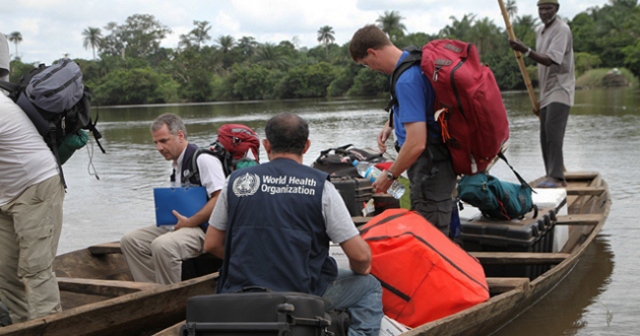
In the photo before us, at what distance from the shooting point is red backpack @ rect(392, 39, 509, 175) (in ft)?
15.2

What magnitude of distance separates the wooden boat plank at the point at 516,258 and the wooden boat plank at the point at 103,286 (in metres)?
2.58

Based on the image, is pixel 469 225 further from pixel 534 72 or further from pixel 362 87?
pixel 362 87

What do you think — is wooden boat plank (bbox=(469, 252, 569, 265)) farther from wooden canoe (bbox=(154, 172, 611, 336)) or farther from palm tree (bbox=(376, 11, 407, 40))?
palm tree (bbox=(376, 11, 407, 40))

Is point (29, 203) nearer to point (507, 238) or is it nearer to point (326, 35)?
point (507, 238)

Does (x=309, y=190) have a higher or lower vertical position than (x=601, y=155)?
higher

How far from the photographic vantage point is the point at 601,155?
13797mm

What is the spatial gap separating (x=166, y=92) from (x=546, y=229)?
278 feet

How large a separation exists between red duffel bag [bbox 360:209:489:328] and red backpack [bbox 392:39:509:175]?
0.78 meters

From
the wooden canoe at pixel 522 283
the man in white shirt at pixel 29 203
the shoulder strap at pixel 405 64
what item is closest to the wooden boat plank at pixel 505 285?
the wooden canoe at pixel 522 283

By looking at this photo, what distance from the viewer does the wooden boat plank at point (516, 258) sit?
550 centimetres

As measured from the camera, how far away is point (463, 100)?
465 centimetres

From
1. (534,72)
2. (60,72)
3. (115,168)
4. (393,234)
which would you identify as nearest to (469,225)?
(393,234)

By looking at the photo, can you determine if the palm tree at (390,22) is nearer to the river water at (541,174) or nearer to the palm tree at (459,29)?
the palm tree at (459,29)

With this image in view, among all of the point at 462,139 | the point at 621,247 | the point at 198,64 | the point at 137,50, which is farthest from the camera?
the point at 137,50
